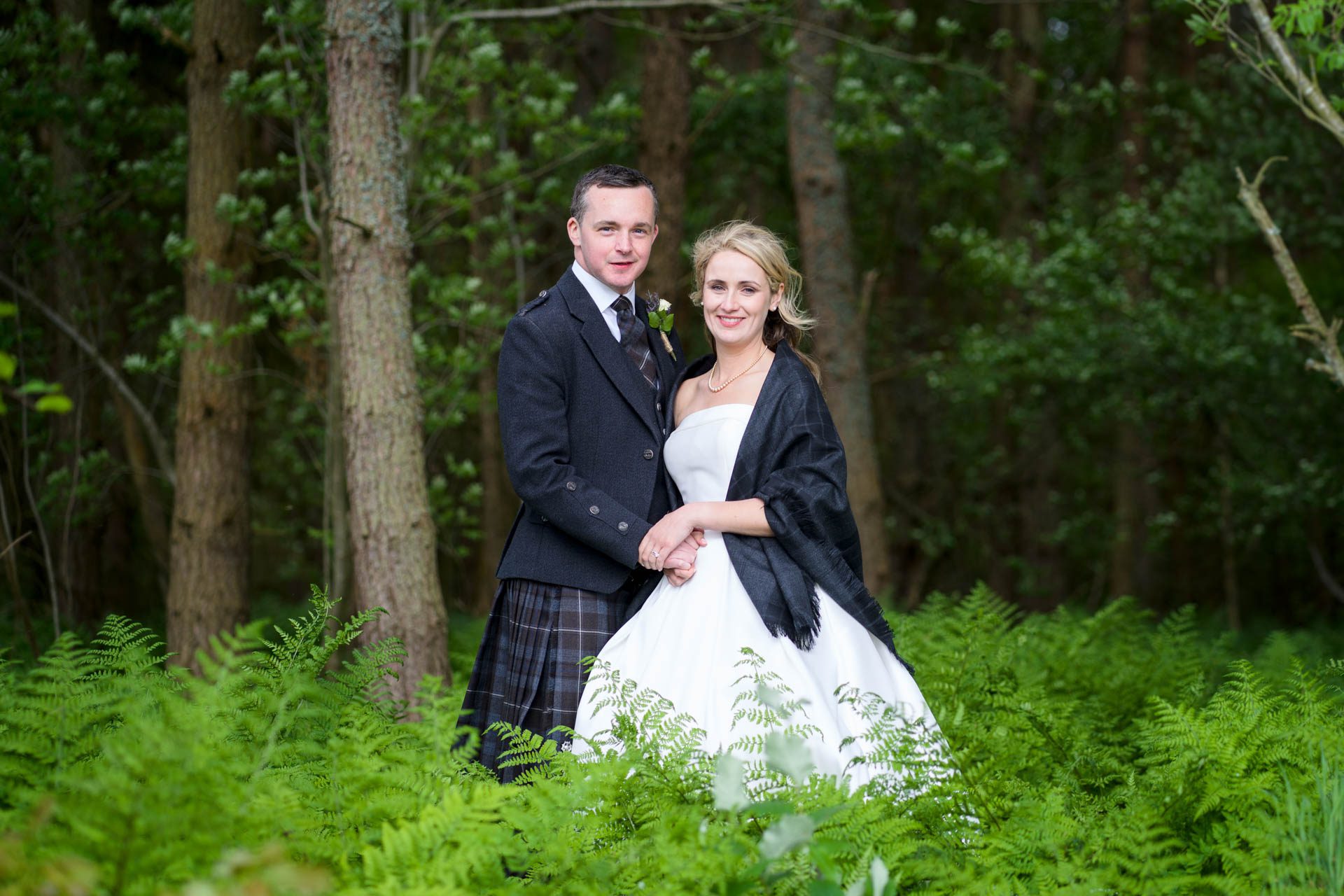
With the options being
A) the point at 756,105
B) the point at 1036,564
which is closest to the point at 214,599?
the point at 756,105

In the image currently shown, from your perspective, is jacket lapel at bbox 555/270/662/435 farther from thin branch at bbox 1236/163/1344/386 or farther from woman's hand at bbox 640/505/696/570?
thin branch at bbox 1236/163/1344/386

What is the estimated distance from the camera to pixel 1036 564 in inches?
567

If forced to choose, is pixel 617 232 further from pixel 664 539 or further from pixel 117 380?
pixel 117 380

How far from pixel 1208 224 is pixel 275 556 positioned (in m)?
13.2

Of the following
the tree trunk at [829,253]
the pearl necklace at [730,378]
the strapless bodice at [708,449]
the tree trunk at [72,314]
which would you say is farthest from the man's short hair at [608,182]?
the tree trunk at [829,253]

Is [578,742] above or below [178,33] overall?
below

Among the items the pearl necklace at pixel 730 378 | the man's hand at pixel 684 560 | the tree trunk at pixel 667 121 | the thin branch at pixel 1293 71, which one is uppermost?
the tree trunk at pixel 667 121

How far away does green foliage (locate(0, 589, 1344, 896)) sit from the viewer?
6.82 ft

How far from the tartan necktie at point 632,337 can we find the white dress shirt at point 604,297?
10mm

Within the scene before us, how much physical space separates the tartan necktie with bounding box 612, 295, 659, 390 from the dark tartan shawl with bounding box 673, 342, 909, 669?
17.8 inches

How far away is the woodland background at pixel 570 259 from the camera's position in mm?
6172


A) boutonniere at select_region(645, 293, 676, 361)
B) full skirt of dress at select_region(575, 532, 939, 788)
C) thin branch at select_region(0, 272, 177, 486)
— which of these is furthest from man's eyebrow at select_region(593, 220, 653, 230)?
thin branch at select_region(0, 272, 177, 486)

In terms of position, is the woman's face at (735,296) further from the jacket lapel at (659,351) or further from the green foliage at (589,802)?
the green foliage at (589,802)

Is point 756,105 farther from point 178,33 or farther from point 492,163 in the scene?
point 178,33
